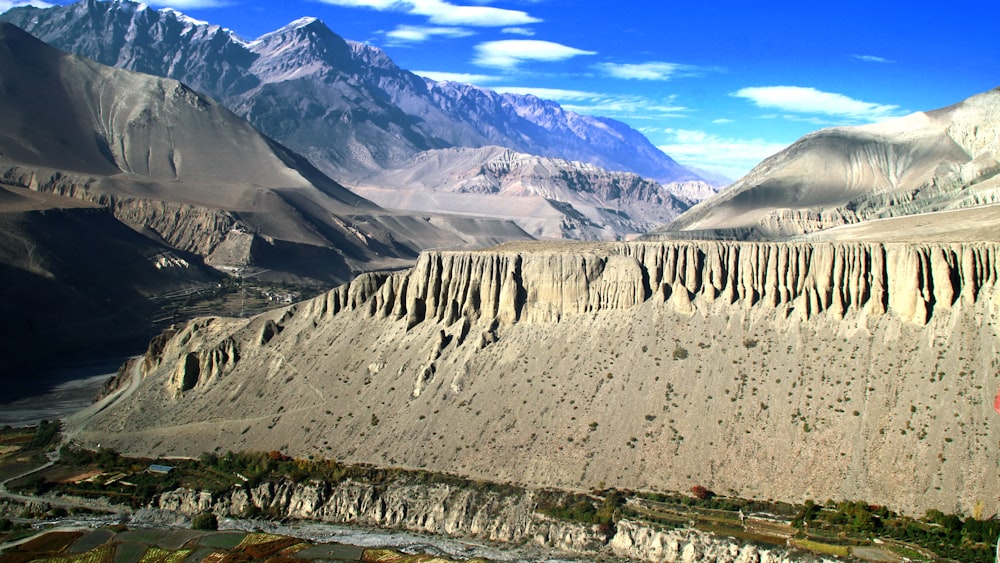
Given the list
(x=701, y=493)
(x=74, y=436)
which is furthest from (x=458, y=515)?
(x=74, y=436)

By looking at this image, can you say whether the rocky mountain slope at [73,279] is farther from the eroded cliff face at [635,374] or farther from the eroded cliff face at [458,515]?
the eroded cliff face at [458,515]

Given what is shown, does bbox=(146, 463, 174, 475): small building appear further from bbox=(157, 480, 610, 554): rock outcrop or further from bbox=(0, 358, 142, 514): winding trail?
bbox=(0, 358, 142, 514): winding trail

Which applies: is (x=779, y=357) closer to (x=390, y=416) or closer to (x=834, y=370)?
(x=834, y=370)

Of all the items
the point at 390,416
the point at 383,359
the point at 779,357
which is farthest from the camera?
the point at 383,359

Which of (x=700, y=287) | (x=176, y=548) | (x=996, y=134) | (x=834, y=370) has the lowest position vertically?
(x=176, y=548)

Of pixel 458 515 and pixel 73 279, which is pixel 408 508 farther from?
pixel 73 279

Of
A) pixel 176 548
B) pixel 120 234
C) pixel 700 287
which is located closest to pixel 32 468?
pixel 176 548
